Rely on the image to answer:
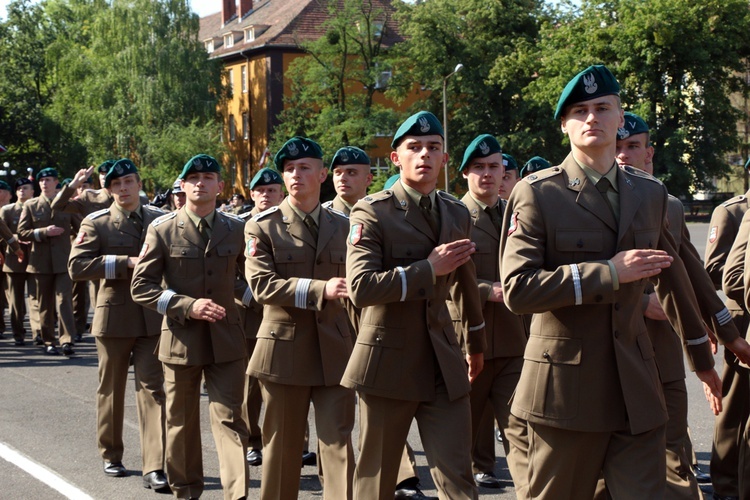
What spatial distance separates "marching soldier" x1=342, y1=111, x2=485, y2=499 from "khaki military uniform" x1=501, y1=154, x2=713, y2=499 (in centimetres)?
90

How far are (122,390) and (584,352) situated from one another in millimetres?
4871

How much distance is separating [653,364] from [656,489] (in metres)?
0.52

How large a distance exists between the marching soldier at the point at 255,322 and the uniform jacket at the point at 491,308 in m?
2.24

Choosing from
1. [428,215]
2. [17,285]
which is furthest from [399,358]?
[17,285]

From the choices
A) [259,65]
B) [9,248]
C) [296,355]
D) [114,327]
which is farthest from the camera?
[259,65]

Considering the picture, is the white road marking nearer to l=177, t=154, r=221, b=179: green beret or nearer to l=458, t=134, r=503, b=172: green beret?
l=177, t=154, r=221, b=179: green beret

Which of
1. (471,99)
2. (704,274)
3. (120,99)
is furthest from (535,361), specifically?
(120,99)

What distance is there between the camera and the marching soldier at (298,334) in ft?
21.0

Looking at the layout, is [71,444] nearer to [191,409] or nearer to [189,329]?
[191,409]

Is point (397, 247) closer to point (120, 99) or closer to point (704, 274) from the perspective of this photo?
point (704, 274)

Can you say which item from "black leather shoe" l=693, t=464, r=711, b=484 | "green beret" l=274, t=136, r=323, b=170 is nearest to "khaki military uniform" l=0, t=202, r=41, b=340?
"green beret" l=274, t=136, r=323, b=170

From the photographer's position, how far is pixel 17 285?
54.9 ft

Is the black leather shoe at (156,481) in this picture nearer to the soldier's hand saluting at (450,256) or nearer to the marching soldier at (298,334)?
the marching soldier at (298,334)

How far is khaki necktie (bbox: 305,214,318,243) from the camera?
22.2 ft
